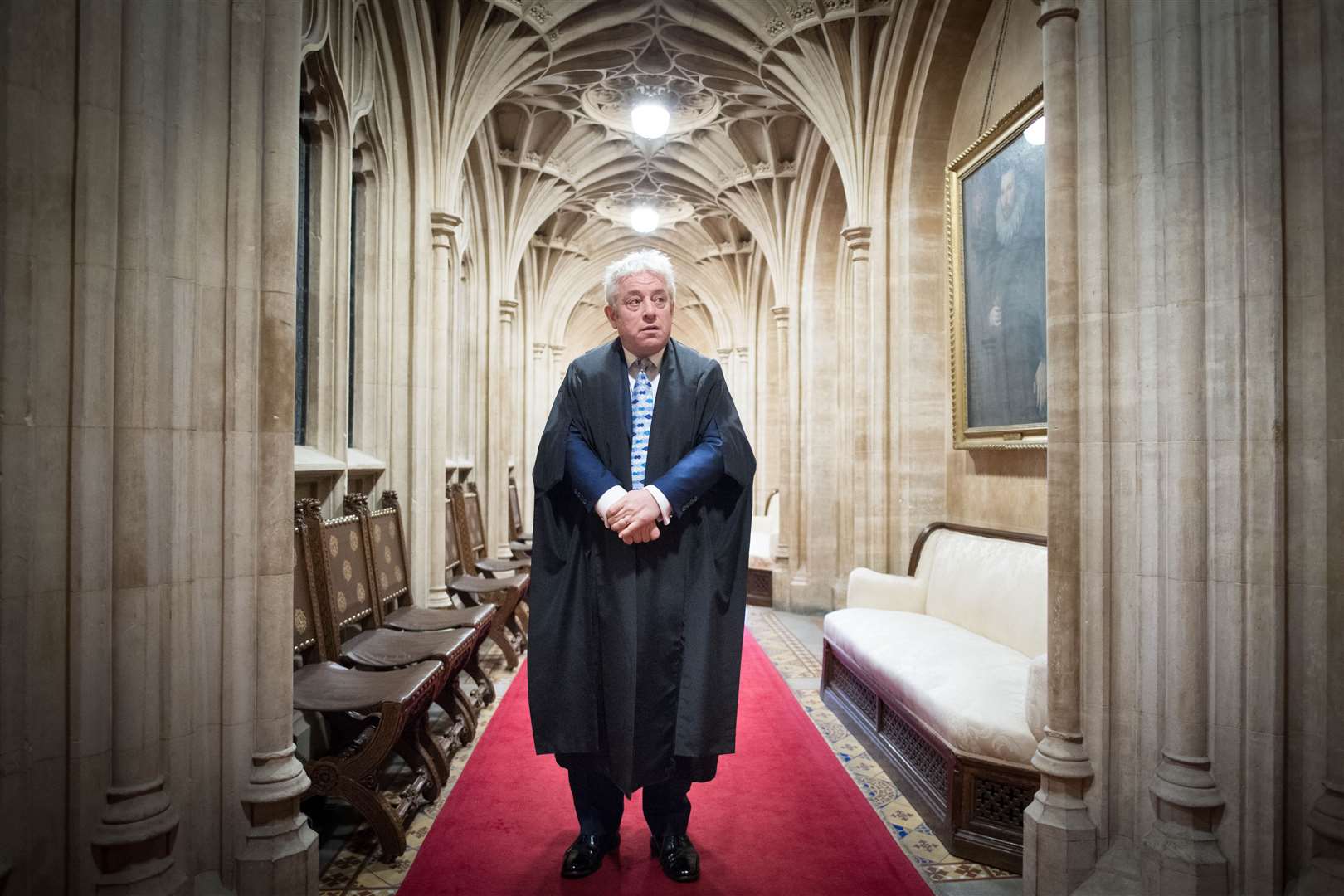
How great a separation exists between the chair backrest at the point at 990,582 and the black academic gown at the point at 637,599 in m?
1.98

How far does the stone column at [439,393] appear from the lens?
236 inches

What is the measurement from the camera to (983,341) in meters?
5.03

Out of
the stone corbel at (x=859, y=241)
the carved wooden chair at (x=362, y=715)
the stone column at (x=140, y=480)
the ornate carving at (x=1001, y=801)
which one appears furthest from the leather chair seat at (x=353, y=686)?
the stone corbel at (x=859, y=241)

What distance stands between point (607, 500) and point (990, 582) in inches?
110

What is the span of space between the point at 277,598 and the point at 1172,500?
284 cm

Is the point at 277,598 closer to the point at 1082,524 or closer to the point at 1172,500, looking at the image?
the point at 1082,524

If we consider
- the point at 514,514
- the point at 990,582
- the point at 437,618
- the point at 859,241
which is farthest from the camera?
the point at 514,514

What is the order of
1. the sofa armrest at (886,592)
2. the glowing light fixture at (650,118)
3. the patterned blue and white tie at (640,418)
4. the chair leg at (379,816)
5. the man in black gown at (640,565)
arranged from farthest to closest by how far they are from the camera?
the glowing light fixture at (650,118)
the sofa armrest at (886,592)
the chair leg at (379,816)
the patterned blue and white tie at (640,418)
the man in black gown at (640,565)

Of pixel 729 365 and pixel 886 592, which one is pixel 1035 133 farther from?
pixel 729 365

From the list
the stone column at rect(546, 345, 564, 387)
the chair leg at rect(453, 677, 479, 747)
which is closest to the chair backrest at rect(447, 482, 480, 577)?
the chair leg at rect(453, 677, 479, 747)

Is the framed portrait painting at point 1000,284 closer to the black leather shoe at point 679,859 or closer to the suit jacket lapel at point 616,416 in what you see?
the suit jacket lapel at point 616,416

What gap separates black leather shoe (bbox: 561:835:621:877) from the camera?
2635mm

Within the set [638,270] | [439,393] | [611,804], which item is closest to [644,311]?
[638,270]

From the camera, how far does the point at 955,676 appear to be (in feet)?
11.1
